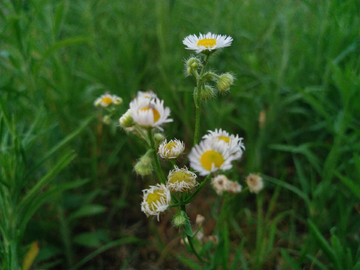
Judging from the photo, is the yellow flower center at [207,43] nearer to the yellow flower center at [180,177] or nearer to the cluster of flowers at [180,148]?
the cluster of flowers at [180,148]

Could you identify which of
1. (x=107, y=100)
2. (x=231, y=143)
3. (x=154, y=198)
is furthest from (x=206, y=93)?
(x=107, y=100)

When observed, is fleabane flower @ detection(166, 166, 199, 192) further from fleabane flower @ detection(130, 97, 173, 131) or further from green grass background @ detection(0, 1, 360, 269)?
green grass background @ detection(0, 1, 360, 269)

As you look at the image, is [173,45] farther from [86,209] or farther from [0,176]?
[0,176]

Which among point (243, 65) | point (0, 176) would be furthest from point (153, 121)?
point (243, 65)

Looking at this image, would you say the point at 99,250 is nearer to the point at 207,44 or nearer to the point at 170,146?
the point at 170,146

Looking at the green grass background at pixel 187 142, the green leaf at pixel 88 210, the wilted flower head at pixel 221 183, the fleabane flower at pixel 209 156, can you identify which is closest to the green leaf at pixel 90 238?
the green grass background at pixel 187 142

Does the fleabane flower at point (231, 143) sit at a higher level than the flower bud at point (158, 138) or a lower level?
lower

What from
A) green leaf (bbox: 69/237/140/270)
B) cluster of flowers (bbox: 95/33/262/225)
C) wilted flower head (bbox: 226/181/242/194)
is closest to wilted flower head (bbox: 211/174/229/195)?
wilted flower head (bbox: 226/181/242/194)
